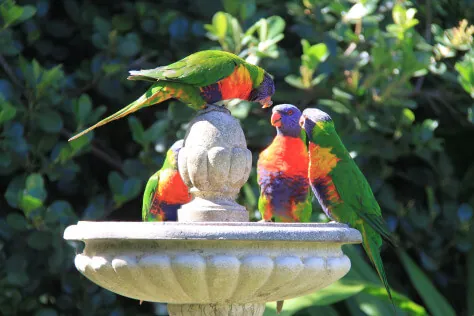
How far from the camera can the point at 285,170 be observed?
3645mm

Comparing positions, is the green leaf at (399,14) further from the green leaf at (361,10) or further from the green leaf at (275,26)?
the green leaf at (275,26)

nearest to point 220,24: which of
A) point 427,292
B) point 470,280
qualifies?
point 427,292

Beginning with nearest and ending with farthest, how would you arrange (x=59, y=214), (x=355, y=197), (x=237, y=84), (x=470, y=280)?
(x=237, y=84)
(x=355, y=197)
(x=59, y=214)
(x=470, y=280)

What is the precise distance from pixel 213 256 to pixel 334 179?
3.49 feet

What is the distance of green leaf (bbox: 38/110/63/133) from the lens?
458cm

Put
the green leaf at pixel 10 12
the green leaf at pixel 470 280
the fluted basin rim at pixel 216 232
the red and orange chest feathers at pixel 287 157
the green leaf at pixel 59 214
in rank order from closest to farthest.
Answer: the fluted basin rim at pixel 216 232
the red and orange chest feathers at pixel 287 157
the green leaf at pixel 10 12
the green leaf at pixel 59 214
the green leaf at pixel 470 280

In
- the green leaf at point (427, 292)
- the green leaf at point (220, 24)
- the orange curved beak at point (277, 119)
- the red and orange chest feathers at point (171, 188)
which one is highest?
the orange curved beak at point (277, 119)

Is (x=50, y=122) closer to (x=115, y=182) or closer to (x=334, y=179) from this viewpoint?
(x=115, y=182)

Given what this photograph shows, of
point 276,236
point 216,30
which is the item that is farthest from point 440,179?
point 276,236

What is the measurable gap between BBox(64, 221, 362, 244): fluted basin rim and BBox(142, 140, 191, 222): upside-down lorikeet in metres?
1.13

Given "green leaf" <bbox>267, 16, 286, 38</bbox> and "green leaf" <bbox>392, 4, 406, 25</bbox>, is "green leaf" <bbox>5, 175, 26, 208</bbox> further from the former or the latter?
"green leaf" <bbox>392, 4, 406, 25</bbox>

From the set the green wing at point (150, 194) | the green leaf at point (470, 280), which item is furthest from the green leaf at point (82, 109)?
the green leaf at point (470, 280)

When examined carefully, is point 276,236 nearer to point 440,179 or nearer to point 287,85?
point 287,85

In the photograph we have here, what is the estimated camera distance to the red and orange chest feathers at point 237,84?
10.3 feet
